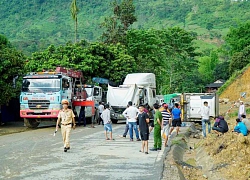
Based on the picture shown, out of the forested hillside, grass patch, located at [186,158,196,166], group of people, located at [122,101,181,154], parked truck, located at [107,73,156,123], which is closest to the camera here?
group of people, located at [122,101,181,154]

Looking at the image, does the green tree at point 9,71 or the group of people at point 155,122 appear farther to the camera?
the green tree at point 9,71

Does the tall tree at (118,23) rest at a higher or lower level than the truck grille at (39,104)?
higher

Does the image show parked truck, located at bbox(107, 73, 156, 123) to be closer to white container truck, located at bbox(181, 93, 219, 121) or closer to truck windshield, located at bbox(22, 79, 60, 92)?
white container truck, located at bbox(181, 93, 219, 121)

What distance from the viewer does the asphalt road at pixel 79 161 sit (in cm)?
1012

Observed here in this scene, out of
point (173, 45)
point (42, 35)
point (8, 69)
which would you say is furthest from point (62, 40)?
point (8, 69)

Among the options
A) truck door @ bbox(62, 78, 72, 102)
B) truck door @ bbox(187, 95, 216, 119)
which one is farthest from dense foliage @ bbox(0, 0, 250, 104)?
truck door @ bbox(187, 95, 216, 119)

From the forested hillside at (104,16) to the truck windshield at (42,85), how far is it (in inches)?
4795

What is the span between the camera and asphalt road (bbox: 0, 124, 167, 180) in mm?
10125

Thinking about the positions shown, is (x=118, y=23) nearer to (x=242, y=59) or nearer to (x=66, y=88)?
(x=242, y=59)

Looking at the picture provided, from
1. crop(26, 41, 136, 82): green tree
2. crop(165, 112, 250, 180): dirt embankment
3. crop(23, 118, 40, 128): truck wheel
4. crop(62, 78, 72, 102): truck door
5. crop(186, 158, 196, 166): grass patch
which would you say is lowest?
crop(186, 158, 196, 166): grass patch

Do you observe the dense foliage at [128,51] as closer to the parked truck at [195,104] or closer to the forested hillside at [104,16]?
the forested hillside at [104,16]

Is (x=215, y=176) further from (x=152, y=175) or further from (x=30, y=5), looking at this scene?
(x=30, y=5)

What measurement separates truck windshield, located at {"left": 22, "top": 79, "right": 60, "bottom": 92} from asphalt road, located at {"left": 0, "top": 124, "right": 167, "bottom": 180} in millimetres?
7192

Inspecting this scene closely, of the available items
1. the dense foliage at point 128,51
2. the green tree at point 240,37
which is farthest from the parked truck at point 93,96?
the green tree at point 240,37
